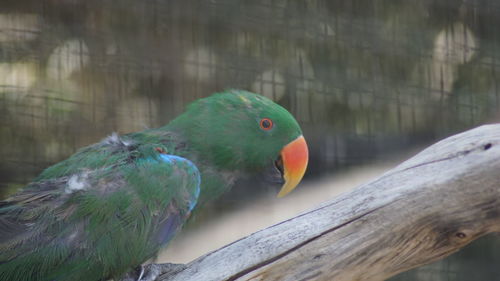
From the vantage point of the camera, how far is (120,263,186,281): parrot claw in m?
1.85

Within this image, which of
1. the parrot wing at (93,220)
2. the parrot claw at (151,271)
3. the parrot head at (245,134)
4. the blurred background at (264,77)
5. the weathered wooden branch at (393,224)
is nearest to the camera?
the weathered wooden branch at (393,224)

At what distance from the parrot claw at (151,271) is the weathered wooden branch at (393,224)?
0.16 meters

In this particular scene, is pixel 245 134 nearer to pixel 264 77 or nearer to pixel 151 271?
pixel 151 271

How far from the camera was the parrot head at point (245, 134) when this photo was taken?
2.20 metres

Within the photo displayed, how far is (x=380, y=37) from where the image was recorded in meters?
3.09

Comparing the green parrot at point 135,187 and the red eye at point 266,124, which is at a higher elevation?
the red eye at point 266,124

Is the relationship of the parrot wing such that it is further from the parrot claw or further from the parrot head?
the parrot head

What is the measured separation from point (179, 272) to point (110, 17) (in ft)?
4.50

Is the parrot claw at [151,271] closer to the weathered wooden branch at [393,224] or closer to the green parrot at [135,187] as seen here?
the green parrot at [135,187]

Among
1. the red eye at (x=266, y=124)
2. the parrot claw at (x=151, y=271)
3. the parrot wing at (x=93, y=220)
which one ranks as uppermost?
the red eye at (x=266, y=124)

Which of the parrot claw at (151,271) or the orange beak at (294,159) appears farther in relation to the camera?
the orange beak at (294,159)

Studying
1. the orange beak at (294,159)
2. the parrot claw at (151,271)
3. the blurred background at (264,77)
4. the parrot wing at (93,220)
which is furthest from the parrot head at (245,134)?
the blurred background at (264,77)

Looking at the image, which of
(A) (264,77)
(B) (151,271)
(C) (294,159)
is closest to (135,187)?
(B) (151,271)

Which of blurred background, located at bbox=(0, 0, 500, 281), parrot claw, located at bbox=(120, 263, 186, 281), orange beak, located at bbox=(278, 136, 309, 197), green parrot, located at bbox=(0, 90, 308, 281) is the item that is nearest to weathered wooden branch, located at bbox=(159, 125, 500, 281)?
parrot claw, located at bbox=(120, 263, 186, 281)
